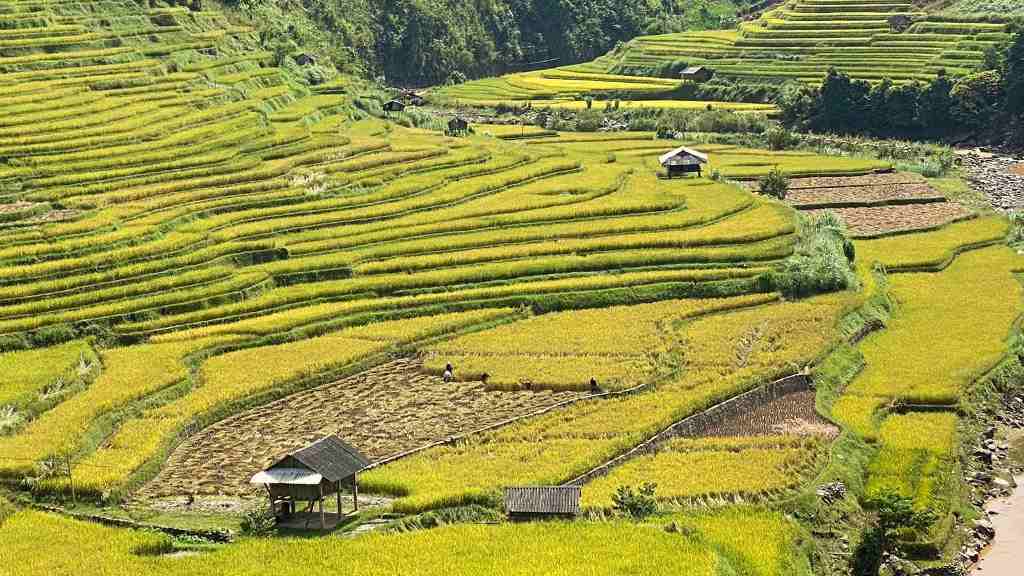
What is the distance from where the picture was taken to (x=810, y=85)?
7119 centimetres

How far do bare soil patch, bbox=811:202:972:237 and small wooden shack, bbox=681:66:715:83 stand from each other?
1274 inches

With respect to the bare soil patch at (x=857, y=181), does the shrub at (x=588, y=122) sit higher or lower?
higher

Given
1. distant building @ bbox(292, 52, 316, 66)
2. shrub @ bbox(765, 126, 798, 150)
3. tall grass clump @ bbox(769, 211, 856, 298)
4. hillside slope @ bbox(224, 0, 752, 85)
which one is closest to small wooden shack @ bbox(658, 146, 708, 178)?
shrub @ bbox(765, 126, 798, 150)

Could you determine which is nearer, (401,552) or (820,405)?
(401,552)

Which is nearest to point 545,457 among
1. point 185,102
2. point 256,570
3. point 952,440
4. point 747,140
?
point 256,570

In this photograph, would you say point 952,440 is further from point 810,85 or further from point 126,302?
point 810,85

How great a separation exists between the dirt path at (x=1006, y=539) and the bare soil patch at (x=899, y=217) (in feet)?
63.4

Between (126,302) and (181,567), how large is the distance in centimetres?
1368

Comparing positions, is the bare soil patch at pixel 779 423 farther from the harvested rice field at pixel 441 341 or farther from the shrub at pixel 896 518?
the shrub at pixel 896 518

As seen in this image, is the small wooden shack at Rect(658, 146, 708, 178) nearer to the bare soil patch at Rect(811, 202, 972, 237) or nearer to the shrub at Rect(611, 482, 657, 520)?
the bare soil patch at Rect(811, 202, 972, 237)

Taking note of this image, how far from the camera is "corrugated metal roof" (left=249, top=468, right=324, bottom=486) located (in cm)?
2027

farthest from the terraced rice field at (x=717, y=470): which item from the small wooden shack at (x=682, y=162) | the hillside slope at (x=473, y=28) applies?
the hillside slope at (x=473, y=28)

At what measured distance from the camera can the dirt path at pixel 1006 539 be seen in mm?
21266

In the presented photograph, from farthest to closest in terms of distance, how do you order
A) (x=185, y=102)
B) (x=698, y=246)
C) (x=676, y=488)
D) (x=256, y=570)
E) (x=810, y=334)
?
(x=185, y=102)
(x=698, y=246)
(x=810, y=334)
(x=676, y=488)
(x=256, y=570)
